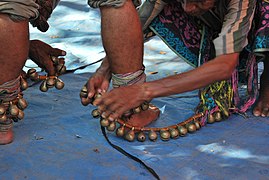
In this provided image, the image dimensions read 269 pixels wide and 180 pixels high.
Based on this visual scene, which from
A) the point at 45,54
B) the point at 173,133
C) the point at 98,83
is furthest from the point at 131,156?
the point at 45,54

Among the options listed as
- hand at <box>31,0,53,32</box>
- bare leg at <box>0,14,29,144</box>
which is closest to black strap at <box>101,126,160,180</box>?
bare leg at <box>0,14,29,144</box>

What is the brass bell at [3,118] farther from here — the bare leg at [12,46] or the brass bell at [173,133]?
the brass bell at [173,133]

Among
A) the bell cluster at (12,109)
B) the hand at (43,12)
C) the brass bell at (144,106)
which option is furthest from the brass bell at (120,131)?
the hand at (43,12)

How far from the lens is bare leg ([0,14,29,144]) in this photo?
5.47 ft

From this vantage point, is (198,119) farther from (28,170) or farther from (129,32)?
(28,170)

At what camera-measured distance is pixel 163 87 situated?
5.83ft

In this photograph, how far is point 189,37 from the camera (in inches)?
86.4

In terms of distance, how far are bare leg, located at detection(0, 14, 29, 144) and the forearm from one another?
41 centimetres

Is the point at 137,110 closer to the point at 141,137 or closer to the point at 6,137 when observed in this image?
the point at 141,137

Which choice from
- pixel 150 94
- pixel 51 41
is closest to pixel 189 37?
pixel 150 94

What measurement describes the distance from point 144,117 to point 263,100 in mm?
512

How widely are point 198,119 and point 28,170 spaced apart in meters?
0.70

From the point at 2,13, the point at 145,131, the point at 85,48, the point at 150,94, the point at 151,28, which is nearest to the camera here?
the point at 2,13

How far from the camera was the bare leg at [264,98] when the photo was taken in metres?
2.14
